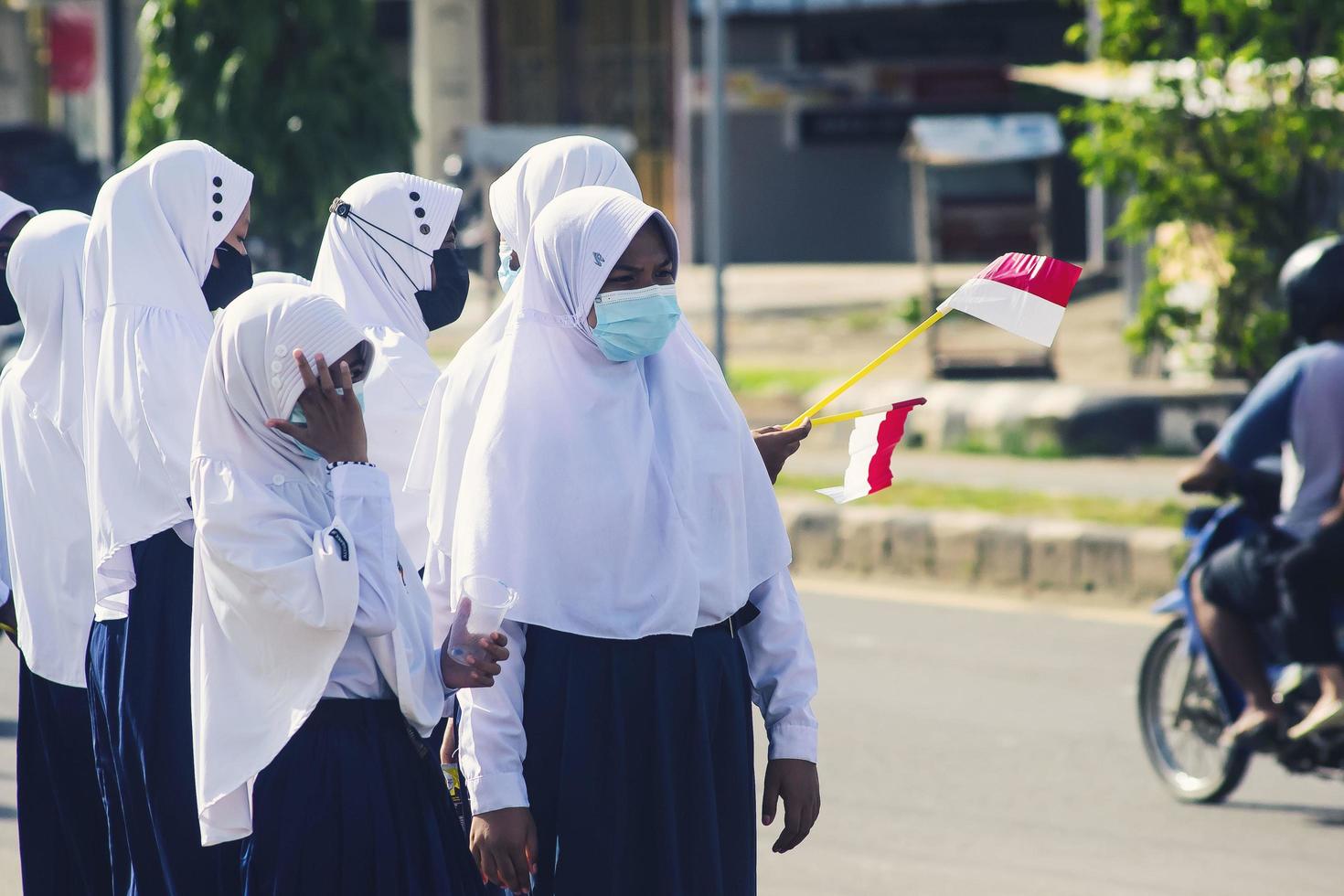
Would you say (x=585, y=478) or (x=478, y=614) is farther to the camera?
(x=585, y=478)

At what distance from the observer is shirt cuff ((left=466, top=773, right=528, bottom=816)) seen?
9.38ft

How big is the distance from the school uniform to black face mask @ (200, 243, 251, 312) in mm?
318

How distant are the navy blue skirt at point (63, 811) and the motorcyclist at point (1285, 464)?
310 cm

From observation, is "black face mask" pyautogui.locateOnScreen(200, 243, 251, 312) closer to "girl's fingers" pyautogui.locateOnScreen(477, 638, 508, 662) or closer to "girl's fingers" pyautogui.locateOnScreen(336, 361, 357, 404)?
"girl's fingers" pyautogui.locateOnScreen(336, 361, 357, 404)

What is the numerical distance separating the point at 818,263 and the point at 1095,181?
17.1 m

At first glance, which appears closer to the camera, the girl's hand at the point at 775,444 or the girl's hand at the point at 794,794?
the girl's hand at the point at 794,794

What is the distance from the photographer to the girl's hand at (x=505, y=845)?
112 inches

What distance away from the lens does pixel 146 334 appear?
374 cm

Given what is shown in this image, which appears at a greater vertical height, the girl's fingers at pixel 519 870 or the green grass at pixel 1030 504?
the girl's fingers at pixel 519 870

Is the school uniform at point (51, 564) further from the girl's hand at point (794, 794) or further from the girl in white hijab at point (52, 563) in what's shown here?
the girl's hand at point (794, 794)

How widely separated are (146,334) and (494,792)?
1344 millimetres

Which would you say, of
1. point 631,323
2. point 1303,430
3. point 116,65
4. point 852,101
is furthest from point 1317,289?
point 852,101

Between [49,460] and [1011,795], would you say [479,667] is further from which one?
[1011,795]

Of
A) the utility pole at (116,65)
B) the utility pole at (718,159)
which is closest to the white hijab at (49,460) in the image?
the utility pole at (718,159)
